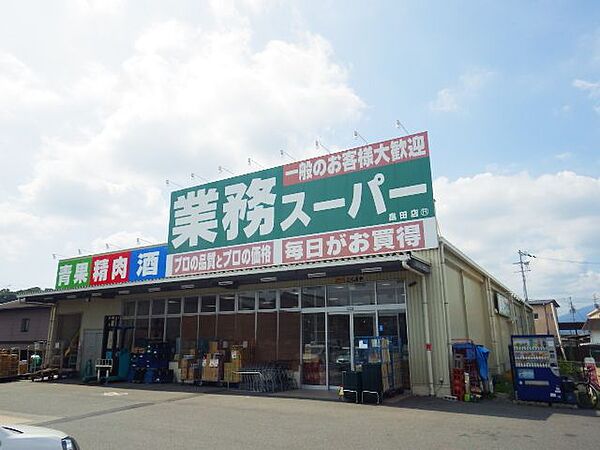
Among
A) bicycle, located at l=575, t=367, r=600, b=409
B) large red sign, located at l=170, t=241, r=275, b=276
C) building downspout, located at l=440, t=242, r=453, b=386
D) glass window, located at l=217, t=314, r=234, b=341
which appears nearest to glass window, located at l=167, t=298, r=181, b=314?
large red sign, located at l=170, t=241, r=275, b=276

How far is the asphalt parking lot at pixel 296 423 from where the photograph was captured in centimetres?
659

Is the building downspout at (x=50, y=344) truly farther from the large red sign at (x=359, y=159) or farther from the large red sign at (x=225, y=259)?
the large red sign at (x=359, y=159)

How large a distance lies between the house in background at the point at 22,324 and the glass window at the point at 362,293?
26277 mm

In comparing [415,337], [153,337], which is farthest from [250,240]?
[415,337]

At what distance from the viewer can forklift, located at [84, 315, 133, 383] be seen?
1580 centimetres

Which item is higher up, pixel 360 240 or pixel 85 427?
pixel 360 240

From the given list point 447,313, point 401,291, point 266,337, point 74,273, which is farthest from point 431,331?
point 74,273

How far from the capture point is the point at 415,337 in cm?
1170

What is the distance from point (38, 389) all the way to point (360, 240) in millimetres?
11358

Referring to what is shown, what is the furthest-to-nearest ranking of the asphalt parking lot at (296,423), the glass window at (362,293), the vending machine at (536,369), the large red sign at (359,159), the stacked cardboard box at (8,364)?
the stacked cardboard box at (8,364) < the large red sign at (359,159) < the glass window at (362,293) < the vending machine at (536,369) < the asphalt parking lot at (296,423)

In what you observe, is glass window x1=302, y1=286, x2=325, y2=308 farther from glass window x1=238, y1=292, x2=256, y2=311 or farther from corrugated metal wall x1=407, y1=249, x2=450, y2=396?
corrugated metal wall x1=407, y1=249, x2=450, y2=396

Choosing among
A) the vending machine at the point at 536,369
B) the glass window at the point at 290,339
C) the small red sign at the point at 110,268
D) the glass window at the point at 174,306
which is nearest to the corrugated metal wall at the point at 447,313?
the vending machine at the point at 536,369

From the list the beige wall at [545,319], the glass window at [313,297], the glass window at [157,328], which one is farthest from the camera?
the beige wall at [545,319]

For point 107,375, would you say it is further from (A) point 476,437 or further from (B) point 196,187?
(A) point 476,437
